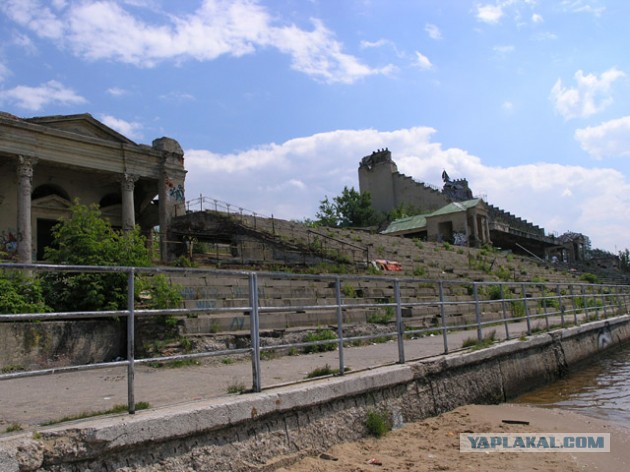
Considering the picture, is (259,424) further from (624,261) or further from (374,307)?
(624,261)

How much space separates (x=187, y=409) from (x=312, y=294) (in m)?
10.9

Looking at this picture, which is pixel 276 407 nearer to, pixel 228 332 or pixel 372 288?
pixel 228 332

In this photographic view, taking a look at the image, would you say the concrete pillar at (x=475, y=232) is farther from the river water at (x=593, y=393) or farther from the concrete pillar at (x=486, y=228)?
the river water at (x=593, y=393)

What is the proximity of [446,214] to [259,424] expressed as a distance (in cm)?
4920

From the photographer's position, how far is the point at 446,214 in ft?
171

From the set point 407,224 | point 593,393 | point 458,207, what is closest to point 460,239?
point 458,207

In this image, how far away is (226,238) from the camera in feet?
88.7

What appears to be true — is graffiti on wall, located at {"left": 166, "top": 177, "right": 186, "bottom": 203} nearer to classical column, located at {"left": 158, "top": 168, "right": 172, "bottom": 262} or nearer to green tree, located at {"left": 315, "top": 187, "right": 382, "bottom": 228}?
classical column, located at {"left": 158, "top": 168, "right": 172, "bottom": 262}

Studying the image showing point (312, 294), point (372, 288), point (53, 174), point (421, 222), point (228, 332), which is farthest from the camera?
point (421, 222)

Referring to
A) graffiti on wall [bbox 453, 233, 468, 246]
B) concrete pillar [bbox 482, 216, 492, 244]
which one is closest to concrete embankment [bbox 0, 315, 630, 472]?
graffiti on wall [bbox 453, 233, 468, 246]

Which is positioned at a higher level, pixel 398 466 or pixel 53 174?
pixel 53 174

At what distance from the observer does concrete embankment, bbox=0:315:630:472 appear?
356cm

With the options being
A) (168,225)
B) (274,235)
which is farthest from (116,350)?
(168,225)

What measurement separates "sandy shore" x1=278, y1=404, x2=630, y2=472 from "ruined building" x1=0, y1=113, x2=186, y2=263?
21.4m
